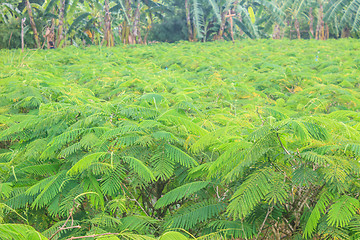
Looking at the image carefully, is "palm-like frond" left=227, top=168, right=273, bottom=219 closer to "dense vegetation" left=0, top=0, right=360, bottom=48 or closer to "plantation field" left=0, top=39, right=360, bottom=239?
"plantation field" left=0, top=39, right=360, bottom=239

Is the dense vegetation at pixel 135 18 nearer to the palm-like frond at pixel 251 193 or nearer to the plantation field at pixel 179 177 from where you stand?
the plantation field at pixel 179 177

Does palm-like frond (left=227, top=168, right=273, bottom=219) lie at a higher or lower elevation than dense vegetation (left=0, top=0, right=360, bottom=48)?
lower

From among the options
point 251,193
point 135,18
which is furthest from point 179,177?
point 135,18

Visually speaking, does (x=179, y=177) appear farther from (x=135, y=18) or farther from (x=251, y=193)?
(x=135, y=18)

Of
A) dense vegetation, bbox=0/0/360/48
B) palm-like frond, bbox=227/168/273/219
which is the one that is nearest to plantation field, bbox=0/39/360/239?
palm-like frond, bbox=227/168/273/219

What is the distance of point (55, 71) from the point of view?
795 cm

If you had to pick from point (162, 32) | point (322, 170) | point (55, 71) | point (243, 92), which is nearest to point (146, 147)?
point (322, 170)

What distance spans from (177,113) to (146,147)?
0.71 meters

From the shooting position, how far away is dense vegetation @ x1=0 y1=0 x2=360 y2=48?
1631 centimetres

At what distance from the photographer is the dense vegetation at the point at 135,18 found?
16.3 meters

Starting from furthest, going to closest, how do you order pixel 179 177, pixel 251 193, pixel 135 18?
pixel 135 18
pixel 179 177
pixel 251 193

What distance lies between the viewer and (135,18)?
725 inches

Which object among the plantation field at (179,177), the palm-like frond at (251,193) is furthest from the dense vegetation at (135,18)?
the palm-like frond at (251,193)

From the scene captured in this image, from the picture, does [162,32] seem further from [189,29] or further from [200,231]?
[200,231]
